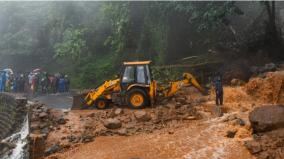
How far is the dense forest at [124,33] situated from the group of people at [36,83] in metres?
3.49

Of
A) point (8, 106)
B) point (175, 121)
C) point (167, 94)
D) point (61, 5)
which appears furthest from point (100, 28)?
point (175, 121)

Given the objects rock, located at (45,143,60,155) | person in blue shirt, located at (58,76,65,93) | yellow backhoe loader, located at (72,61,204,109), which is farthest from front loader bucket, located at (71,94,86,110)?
person in blue shirt, located at (58,76,65,93)

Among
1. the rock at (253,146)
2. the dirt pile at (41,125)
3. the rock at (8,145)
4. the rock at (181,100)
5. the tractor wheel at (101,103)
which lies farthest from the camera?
the tractor wheel at (101,103)

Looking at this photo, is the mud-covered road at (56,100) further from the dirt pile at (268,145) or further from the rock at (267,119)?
the dirt pile at (268,145)

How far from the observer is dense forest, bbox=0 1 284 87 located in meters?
21.8

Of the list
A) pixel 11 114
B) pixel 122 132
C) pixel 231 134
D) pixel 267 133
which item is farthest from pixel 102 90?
pixel 267 133

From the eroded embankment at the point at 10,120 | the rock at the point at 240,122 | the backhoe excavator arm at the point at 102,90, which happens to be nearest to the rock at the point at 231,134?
the rock at the point at 240,122

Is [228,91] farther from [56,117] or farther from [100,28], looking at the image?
[100,28]

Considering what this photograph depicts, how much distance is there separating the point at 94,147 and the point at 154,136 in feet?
5.85

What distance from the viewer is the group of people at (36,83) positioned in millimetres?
24263

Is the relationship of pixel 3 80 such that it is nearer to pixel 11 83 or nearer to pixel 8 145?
pixel 11 83

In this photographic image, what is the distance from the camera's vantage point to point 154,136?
481 inches

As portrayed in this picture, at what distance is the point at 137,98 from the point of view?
15969 millimetres

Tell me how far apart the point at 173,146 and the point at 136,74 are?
17.7 ft
